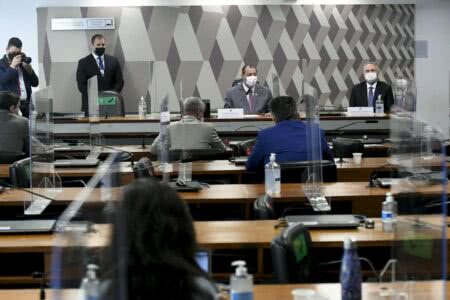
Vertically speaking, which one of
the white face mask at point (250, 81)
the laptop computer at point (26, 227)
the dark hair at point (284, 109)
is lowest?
the laptop computer at point (26, 227)

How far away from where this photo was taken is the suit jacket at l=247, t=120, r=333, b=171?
18.8 ft

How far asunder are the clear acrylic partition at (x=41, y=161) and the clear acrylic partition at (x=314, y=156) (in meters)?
1.63

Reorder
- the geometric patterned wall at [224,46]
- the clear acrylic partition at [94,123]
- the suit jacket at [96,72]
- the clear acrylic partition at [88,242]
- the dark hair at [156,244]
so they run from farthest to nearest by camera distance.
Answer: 1. the geometric patterned wall at [224,46]
2. the suit jacket at [96,72]
3. the clear acrylic partition at [94,123]
4. the dark hair at [156,244]
5. the clear acrylic partition at [88,242]

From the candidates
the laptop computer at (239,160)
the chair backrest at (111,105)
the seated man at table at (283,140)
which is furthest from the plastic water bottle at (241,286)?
the chair backrest at (111,105)

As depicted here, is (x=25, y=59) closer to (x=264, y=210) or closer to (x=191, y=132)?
(x=191, y=132)

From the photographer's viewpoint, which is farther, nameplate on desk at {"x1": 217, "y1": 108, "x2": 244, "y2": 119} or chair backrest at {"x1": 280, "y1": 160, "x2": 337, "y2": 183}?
nameplate on desk at {"x1": 217, "y1": 108, "x2": 244, "y2": 119}

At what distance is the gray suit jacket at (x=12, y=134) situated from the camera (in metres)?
7.09

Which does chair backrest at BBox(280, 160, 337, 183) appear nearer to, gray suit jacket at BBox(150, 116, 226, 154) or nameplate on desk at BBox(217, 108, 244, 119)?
gray suit jacket at BBox(150, 116, 226, 154)

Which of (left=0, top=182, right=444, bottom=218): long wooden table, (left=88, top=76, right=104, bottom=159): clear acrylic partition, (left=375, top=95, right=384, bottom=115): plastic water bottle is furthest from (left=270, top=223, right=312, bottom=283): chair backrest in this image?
(left=375, top=95, right=384, bottom=115): plastic water bottle

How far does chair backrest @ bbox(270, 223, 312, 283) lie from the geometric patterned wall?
8.79 m

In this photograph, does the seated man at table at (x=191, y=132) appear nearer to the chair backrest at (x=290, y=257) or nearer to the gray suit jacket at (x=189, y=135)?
the gray suit jacket at (x=189, y=135)

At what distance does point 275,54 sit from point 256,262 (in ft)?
25.9

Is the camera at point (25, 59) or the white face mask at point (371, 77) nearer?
the white face mask at point (371, 77)

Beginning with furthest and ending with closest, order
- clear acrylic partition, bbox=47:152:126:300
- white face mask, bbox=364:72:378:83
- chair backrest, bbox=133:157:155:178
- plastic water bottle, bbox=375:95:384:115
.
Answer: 1. white face mask, bbox=364:72:378:83
2. plastic water bottle, bbox=375:95:384:115
3. chair backrest, bbox=133:157:155:178
4. clear acrylic partition, bbox=47:152:126:300
